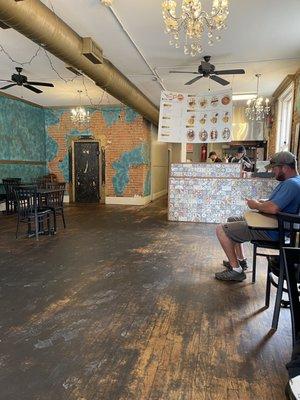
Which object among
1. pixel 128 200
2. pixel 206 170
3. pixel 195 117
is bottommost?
pixel 128 200

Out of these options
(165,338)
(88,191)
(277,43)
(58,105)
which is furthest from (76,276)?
(58,105)

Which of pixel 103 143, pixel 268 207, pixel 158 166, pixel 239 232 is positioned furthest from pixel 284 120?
pixel 268 207

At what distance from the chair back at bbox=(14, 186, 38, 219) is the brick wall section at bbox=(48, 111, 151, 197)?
15.2ft

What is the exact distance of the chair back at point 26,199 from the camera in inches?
197

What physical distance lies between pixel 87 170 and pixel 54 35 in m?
6.33

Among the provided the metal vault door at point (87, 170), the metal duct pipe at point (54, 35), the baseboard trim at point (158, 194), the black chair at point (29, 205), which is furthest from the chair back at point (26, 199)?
the baseboard trim at point (158, 194)

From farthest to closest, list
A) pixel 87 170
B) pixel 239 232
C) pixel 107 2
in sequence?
1. pixel 87 170
2. pixel 107 2
3. pixel 239 232

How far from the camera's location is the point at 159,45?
4797 millimetres

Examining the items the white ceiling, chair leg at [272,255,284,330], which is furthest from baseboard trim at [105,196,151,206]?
chair leg at [272,255,284,330]

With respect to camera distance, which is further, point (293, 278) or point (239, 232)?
point (239, 232)

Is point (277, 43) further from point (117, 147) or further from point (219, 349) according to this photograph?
point (117, 147)

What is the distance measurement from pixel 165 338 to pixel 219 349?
0.39 meters

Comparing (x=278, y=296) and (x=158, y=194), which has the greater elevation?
(x=278, y=296)

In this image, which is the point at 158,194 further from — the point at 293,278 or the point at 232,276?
the point at 293,278
